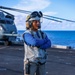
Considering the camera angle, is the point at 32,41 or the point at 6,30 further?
the point at 6,30

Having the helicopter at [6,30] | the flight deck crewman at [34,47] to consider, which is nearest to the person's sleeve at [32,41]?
the flight deck crewman at [34,47]

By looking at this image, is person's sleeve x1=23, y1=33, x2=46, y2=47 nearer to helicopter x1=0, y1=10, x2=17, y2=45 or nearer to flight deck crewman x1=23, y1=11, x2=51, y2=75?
flight deck crewman x1=23, y1=11, x2=51, y2=75

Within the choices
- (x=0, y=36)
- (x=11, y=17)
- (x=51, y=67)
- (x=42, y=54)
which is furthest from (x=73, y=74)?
(x=11, y=17)

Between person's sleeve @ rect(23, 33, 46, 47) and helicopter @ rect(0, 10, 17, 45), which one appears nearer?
person's sleeve @ rect(23, 33, 46, 47)

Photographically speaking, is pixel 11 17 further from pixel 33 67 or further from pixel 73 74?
pixel 33 67

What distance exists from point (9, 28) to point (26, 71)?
69.6ft

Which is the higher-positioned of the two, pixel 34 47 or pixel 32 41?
pixel 32 41

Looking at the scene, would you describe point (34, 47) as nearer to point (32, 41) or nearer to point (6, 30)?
point (32, 41)

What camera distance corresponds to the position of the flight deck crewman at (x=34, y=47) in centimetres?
583

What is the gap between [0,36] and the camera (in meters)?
26.2

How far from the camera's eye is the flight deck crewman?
230 inches

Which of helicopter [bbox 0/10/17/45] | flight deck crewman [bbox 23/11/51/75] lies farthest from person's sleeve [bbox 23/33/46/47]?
helicopter [bbox 0/10/17/45]

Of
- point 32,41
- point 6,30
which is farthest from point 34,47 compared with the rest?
point 6,30

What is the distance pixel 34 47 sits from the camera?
5852 mm
